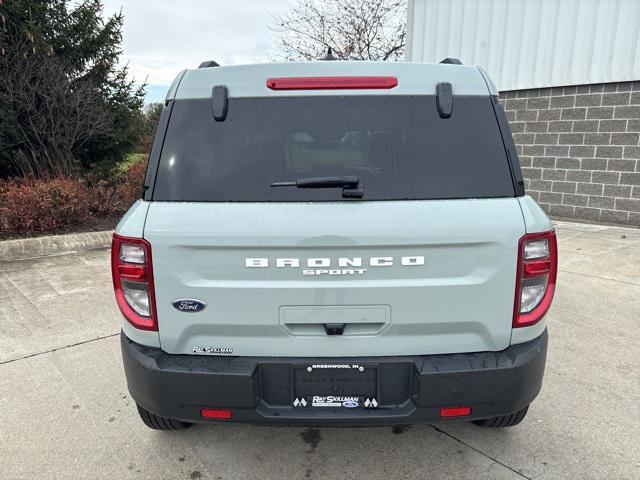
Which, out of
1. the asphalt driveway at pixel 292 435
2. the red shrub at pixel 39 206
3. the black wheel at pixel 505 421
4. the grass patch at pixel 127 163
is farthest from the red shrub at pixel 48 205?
the black wheel at pixel 505 421

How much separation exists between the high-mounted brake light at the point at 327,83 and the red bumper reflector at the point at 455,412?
4.62 ft

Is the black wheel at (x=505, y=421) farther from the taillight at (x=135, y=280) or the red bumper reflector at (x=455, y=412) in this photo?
the taillight at (x=135, y=280)

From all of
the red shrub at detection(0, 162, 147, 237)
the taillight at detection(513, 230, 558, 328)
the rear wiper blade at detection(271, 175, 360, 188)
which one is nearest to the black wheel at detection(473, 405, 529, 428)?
the taillight at detection(513, 230, 558, 328)

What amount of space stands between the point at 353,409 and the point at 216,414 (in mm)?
584

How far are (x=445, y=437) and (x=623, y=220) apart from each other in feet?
24.2

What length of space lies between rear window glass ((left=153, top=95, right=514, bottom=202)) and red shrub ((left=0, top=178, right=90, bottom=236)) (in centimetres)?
600

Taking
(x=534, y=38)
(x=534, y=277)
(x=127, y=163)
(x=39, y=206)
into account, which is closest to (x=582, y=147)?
(x=534, y=38)

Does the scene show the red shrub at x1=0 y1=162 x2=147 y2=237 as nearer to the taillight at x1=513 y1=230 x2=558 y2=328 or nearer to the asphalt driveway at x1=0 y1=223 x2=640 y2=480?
the asphalt driveway at x1=0 y1=223 x2=640 y2=480

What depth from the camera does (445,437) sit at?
8.46ft

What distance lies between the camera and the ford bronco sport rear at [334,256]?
187cm

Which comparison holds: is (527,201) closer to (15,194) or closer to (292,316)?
(292,316)

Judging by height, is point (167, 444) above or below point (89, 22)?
below

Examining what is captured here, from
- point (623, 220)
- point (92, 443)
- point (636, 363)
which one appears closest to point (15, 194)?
point (92, 443)

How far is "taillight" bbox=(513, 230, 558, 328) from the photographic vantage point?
1912 mm
